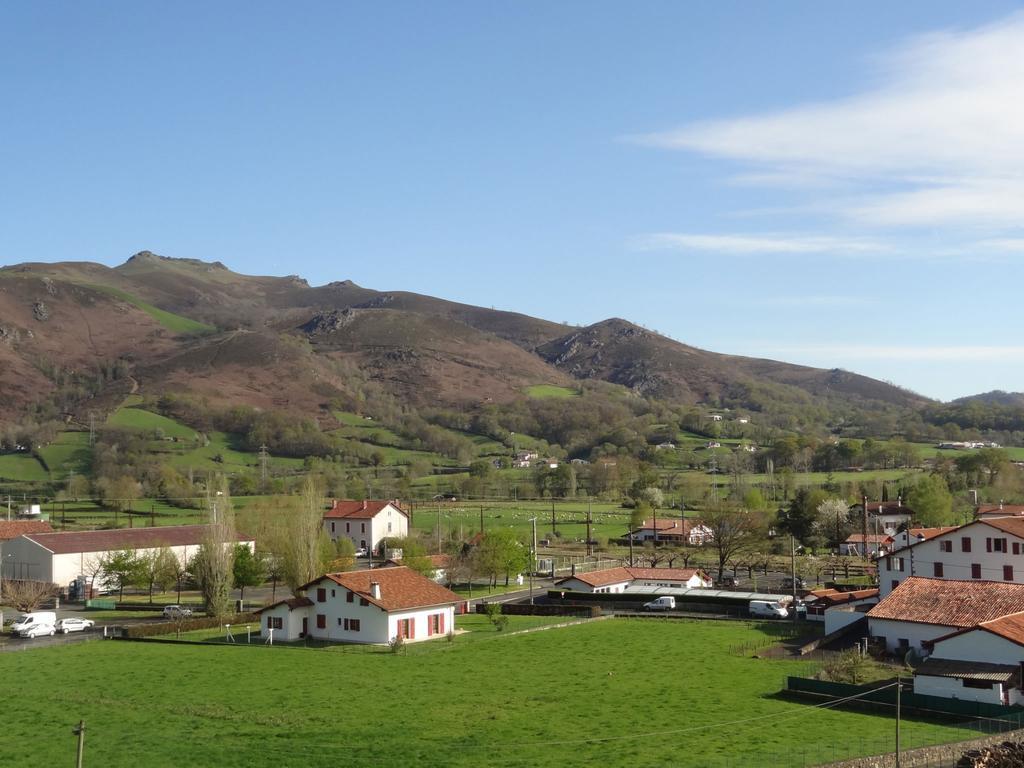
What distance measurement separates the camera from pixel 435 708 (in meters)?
32.6

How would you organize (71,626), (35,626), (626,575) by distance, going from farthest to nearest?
1. (626,575)
2. (71,626)
3. (35,626)

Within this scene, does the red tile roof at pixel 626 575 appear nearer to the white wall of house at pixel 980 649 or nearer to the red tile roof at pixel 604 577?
the red tile roof at pixel 604 577

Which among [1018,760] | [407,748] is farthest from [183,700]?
[1018,760]

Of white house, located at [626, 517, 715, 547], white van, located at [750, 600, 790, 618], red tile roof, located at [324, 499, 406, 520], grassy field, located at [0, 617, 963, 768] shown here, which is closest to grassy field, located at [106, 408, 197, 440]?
red tile roof, located at [324, 499, 406, 520]

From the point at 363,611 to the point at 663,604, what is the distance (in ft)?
58.9

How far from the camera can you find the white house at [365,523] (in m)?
91.2

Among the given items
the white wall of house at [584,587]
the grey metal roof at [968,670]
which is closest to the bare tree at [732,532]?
the white wall of house at [584,587]

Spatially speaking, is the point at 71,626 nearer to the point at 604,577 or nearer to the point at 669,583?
the point at 604,577

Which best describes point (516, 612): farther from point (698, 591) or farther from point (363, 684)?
point (363, 684)

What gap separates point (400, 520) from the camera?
95250 millimetres

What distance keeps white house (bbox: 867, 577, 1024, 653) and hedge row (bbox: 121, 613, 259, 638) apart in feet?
94.7

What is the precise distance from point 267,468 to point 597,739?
139669 mm

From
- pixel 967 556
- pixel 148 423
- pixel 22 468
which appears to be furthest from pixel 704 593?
pixel 148 423

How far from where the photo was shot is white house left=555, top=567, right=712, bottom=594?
63.0 meters
